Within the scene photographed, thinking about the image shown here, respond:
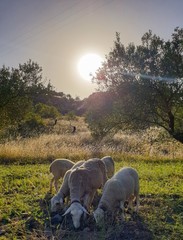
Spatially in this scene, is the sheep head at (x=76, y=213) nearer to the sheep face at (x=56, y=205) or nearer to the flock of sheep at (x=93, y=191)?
the flock of sheep at (x=93, y=191)

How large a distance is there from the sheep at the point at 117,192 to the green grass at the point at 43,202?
1.84ft

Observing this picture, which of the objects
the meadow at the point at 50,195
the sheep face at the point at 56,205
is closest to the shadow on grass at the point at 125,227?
the meadow at the point at 50,195

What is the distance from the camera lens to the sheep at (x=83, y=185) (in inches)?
262

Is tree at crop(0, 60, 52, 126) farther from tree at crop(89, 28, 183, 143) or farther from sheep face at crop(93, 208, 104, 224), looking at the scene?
sheep face at crop(93, 208, 104, 224)

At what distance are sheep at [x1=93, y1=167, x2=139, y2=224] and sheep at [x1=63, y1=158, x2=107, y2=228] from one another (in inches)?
13.3

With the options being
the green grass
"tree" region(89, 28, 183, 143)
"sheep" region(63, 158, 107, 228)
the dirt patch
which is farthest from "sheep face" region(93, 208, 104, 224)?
"tree" region(89, 28, 183, 143)

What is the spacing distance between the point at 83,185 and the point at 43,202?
1.73 meters

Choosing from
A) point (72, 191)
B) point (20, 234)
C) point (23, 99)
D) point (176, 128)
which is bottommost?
point (20, 234)

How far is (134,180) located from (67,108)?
72031 millimetres

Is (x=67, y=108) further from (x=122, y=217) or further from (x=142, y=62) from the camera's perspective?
(x=122, y=217)

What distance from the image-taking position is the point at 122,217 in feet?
23.2

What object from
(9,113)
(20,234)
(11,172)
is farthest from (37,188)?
(9,113)

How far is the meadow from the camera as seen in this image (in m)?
6.46

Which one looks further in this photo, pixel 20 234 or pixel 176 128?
pixel 176 128
